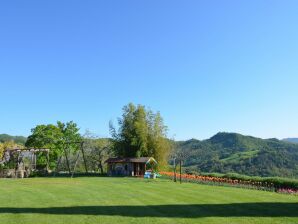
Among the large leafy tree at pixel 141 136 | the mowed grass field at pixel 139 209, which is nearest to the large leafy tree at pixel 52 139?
the large leafy tree at pixel 141 136

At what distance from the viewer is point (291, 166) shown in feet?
285

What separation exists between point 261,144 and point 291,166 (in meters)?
36.2

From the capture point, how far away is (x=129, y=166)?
149 ft

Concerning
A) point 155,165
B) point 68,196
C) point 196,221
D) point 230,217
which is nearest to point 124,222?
point 196,221

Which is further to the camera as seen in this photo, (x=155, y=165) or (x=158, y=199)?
(x=155, y=165)

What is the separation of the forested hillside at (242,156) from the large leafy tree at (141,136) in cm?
1098

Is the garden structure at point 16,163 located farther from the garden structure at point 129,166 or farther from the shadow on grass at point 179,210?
the shadow on grass at point 179,210

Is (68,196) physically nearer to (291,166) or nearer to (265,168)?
(265,168)

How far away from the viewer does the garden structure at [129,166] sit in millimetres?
44906

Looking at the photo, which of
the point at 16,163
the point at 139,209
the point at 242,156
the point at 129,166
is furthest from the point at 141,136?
the point at 242,156

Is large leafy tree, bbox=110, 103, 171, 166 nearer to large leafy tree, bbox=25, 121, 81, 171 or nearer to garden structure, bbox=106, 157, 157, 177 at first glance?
garden structure, bbox=106, 157, 157, 177

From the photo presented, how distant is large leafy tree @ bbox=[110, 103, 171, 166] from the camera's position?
4909 cm

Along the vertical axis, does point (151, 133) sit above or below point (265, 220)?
above

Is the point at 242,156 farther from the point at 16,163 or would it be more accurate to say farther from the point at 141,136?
the point at 16,163
